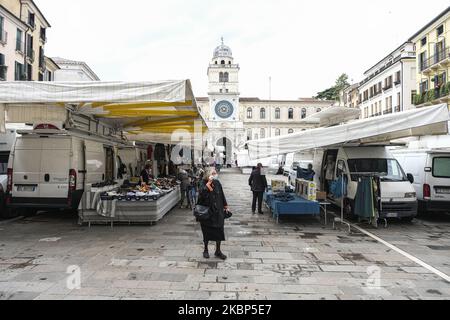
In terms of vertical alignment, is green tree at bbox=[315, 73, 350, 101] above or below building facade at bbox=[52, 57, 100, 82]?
above

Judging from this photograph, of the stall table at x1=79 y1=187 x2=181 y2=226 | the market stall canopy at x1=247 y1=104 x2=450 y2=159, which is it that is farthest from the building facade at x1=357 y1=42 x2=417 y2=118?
the stall table at x1=79 y1=187 x2=181 y2=226

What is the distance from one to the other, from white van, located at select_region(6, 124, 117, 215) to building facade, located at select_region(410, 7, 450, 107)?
31.2 meters

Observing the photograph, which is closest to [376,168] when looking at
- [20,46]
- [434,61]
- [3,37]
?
[434,61]

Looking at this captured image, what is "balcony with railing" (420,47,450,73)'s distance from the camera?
96.7 ft

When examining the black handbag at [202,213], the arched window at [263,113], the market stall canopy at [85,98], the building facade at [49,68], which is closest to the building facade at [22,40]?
the building facade at [49,68]

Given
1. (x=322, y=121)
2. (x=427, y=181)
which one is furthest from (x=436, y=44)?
(x=427, y=181)

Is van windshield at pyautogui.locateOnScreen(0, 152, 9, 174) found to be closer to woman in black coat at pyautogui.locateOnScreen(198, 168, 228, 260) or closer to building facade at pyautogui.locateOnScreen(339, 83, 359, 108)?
woman in black coat at pyautogui.locateOnScreen(198, 168, 228, 260)

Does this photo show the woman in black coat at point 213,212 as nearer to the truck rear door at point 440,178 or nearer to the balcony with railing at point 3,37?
the truck rear door at point 440,178

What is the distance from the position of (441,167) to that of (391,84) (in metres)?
36.7

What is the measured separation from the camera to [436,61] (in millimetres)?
31031

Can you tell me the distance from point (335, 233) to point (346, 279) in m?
3.44

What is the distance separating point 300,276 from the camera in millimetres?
5172

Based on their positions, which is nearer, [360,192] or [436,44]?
[360,192]
